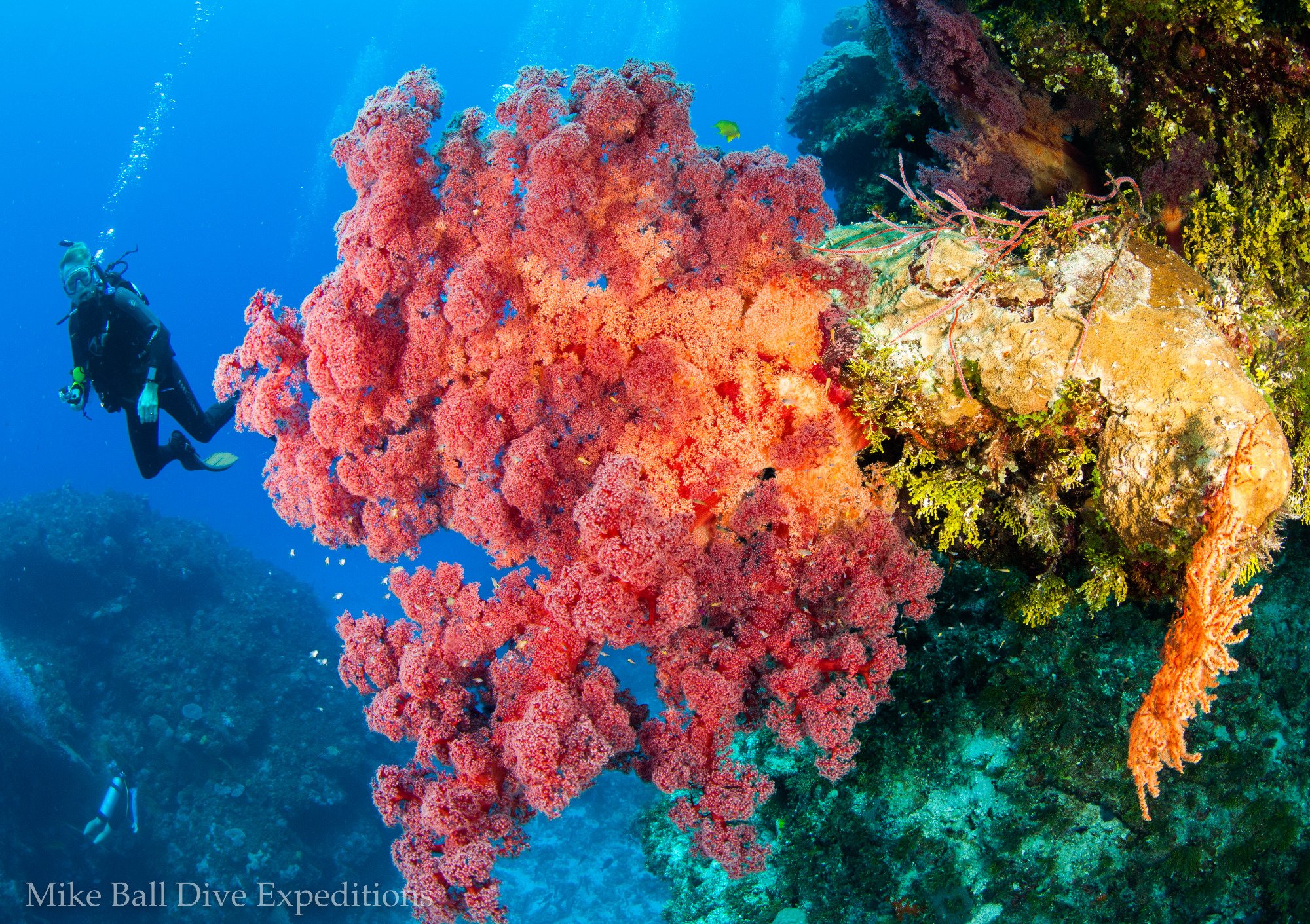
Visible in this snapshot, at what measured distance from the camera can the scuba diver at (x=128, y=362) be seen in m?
8.91

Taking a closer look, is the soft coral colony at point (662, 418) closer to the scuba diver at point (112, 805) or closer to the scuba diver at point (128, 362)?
the scuba diver at point (128, 362)

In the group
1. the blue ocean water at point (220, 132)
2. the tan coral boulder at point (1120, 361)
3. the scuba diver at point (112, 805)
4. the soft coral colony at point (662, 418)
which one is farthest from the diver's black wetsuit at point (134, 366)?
the blue ocean water at point (220, 132)

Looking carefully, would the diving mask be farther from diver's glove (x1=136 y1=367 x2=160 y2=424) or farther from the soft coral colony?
the soft coral colony

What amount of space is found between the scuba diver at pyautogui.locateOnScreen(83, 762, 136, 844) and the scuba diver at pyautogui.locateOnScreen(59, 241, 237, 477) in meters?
8.46

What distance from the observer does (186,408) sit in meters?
9.95

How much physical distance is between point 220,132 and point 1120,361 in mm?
90673

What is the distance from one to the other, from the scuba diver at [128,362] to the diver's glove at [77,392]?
0.01 metres

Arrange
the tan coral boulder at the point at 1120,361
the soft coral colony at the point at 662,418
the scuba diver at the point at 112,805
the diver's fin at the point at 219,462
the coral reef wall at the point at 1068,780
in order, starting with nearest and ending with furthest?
1. the tan coral boulder at the point at 1120,361
2. the soft coral colony at the point at 662,418
3. the coral reef wall at the point at 1068,780
4. the diver's fin at the point at 219,462
5. the scuba diver at the point at 112,805

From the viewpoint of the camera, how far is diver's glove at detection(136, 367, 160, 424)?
30.0 feet

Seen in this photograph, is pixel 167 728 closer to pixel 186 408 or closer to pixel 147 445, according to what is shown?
pixel 147 445

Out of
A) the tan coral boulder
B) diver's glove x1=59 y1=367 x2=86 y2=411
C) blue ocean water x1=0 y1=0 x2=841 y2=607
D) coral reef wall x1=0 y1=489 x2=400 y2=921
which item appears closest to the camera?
the tan coral boulder

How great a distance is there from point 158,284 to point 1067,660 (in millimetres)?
87754

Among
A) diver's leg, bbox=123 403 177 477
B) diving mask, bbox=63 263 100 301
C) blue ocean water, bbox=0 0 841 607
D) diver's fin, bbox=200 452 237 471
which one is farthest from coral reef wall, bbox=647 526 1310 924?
blue ocean water, bbox=0 0 841 607

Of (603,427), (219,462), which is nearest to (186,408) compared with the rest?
(219,462)
